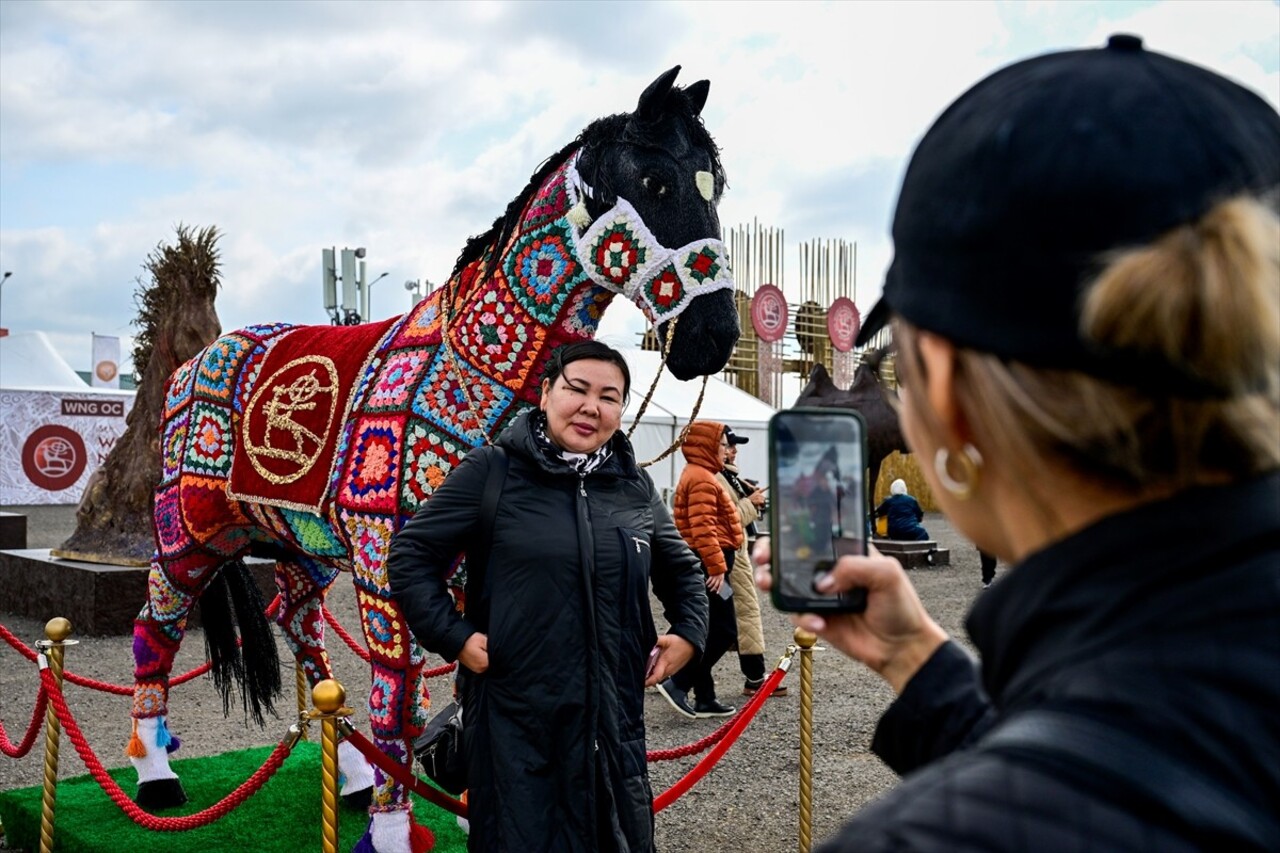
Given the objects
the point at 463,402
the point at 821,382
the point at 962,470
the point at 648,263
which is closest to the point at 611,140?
the point at 648,263

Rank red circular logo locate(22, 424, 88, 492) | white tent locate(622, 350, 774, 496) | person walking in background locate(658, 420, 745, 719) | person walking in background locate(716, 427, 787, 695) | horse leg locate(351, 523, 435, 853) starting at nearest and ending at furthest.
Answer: horse leg locate(351, 523, 435, 853) → person walking in background locate(658, 420, 745, 719) → person walking in background locate(716, 427, 787, 695) → white tent locate(622, 350, 774, 496) → red circular logo locate(22, 424, 88, 492)

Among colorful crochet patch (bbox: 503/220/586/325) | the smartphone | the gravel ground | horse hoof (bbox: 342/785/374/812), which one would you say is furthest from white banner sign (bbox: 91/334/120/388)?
the smartphone

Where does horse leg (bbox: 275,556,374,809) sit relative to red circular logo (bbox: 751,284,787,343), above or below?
below

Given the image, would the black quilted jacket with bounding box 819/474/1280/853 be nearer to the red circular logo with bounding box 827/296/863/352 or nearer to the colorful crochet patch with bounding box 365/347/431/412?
the colorful crochet patch with bounding box 365/347/431/412

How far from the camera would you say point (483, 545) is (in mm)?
2645

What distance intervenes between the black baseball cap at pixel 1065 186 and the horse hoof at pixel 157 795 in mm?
4236

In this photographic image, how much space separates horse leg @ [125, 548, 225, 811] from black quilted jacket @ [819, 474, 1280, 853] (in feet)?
13.4

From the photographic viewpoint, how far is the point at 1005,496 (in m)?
0.74

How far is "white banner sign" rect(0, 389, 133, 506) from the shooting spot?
19078mm

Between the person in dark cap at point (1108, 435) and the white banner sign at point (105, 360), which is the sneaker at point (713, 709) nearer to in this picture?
the person in dark cap at point (1108, 435)

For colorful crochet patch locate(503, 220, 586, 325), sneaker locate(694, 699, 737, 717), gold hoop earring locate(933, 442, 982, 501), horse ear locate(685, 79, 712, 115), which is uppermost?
horse ear locate(685, 79, 712, 115)

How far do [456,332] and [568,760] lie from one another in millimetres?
1431

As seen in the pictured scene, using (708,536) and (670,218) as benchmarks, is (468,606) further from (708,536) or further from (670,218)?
(708,536)

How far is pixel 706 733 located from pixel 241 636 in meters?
2.50
